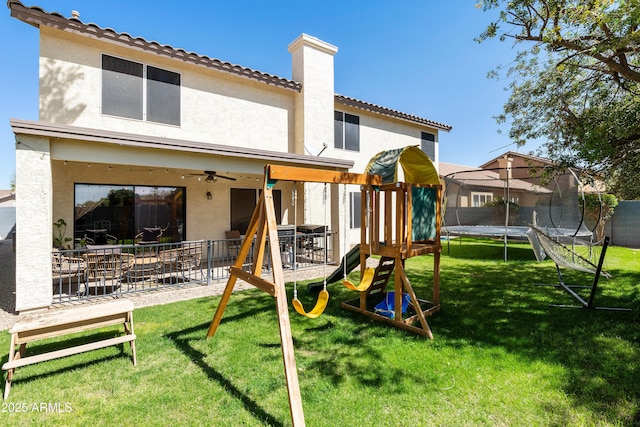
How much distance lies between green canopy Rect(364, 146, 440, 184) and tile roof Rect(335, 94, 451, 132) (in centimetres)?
790

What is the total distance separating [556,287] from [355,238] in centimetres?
769

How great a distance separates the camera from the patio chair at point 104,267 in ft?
20.8

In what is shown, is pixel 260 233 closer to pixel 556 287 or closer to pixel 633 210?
pixel 556 287

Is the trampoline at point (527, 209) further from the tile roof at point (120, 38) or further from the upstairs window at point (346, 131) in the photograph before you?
the tile roof at point (120, 38)

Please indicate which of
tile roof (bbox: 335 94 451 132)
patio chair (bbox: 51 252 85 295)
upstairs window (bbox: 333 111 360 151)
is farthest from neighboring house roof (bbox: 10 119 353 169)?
tile roof (bbox: 335 94 451 132)

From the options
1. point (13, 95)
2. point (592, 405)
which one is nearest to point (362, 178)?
point (592, 405)

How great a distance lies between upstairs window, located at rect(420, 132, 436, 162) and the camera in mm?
16156

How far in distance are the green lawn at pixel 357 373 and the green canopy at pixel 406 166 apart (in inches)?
96.6

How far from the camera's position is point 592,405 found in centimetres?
287

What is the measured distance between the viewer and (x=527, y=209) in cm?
1406

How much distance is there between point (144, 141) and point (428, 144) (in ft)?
46.5

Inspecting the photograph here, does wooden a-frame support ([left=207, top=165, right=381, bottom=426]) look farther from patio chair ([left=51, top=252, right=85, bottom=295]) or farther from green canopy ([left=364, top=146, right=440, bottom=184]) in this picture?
patio chair ([left=51, top=252, right=85, bottom=295])

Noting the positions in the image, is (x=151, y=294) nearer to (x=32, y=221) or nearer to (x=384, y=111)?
(x=32, y=221)

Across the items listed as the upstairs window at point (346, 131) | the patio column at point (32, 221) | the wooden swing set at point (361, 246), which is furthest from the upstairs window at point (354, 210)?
the patio column at point (32, 221)
